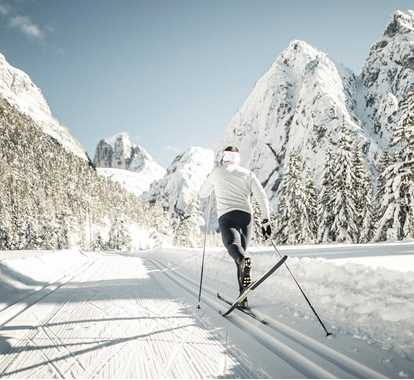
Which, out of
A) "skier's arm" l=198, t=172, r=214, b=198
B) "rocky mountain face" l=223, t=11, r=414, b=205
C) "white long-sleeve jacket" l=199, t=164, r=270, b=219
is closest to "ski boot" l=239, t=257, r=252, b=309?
"white long-sleeve jacket" l=199, t=164, r=270, b=219

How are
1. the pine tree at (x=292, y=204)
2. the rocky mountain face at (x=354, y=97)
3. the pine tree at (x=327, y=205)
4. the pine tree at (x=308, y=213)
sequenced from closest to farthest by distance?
the pine tree at (x=327, y=205) → the pine tree at (x=308, y=213) → the pine tree at (x=292, y=204) → the rocky mountain face at (x=354, y=97)

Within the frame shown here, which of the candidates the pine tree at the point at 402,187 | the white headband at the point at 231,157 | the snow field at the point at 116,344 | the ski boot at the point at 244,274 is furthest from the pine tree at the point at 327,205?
the snow field at the point at 116,344

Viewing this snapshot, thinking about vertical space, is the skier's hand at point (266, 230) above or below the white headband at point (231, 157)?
below

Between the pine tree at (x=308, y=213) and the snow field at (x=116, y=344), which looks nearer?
the snow field at (x=116, y=344)

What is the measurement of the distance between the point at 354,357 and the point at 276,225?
38.2m

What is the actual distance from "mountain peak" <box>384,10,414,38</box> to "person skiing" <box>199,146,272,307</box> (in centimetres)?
20515

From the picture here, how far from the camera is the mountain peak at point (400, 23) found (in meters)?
161

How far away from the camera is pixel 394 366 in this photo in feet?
7.40

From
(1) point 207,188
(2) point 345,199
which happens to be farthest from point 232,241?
(2) point 345,199

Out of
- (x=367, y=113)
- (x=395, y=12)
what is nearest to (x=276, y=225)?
(x=367, y=113)

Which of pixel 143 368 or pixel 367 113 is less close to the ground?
pixel 367 113

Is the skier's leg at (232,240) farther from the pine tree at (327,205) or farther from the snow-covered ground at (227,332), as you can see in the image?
the pine tree at (327,205)

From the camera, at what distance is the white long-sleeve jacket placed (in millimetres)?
4582

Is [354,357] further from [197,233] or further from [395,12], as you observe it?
[395,12]
